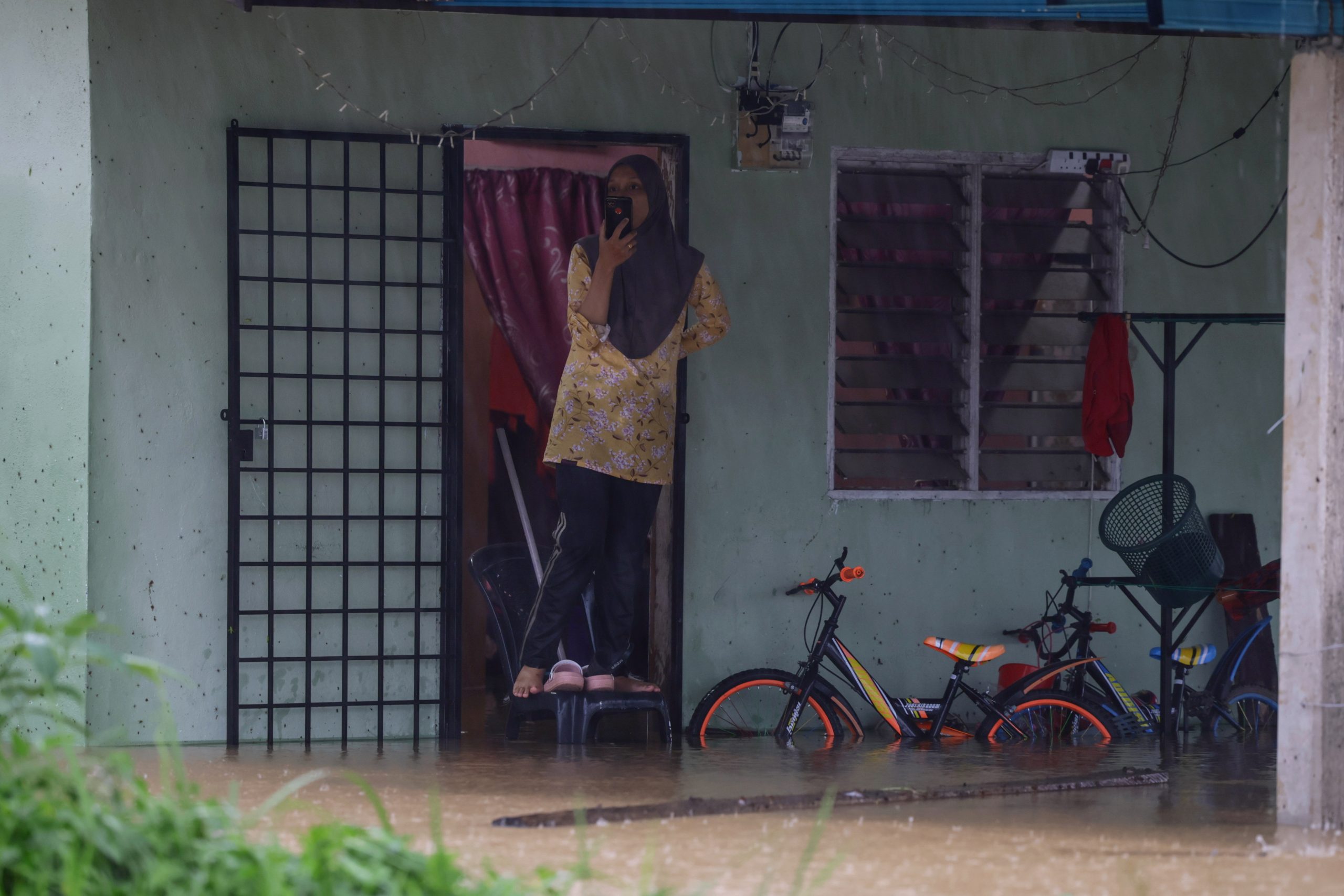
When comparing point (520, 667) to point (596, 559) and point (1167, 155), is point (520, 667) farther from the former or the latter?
point (1167, 155)

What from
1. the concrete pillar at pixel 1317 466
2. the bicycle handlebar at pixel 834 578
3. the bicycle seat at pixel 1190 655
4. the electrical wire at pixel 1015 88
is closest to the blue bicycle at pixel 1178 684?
the bicycle seat at pixel 1190 655

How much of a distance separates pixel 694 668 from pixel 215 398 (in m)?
2.14

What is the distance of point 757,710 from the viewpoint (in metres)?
5.70

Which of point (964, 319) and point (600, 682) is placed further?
point (964, 319)

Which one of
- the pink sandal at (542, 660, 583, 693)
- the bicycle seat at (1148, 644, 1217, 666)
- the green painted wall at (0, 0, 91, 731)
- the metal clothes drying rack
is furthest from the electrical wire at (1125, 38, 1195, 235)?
the green painted wall at (0, 0, 91, 731)

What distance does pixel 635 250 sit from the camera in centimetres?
524

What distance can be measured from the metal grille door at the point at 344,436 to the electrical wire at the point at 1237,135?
3.01 metres

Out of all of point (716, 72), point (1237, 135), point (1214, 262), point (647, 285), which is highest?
point (716, 72)

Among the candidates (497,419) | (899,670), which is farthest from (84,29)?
(899,670)

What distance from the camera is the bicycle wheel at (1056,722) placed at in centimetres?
553

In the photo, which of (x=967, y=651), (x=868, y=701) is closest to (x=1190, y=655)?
(x=967, y=651)

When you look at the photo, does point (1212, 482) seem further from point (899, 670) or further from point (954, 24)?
point (954, 24)

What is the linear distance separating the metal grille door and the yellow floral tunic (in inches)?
20.2

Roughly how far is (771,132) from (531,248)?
1.27 metres
